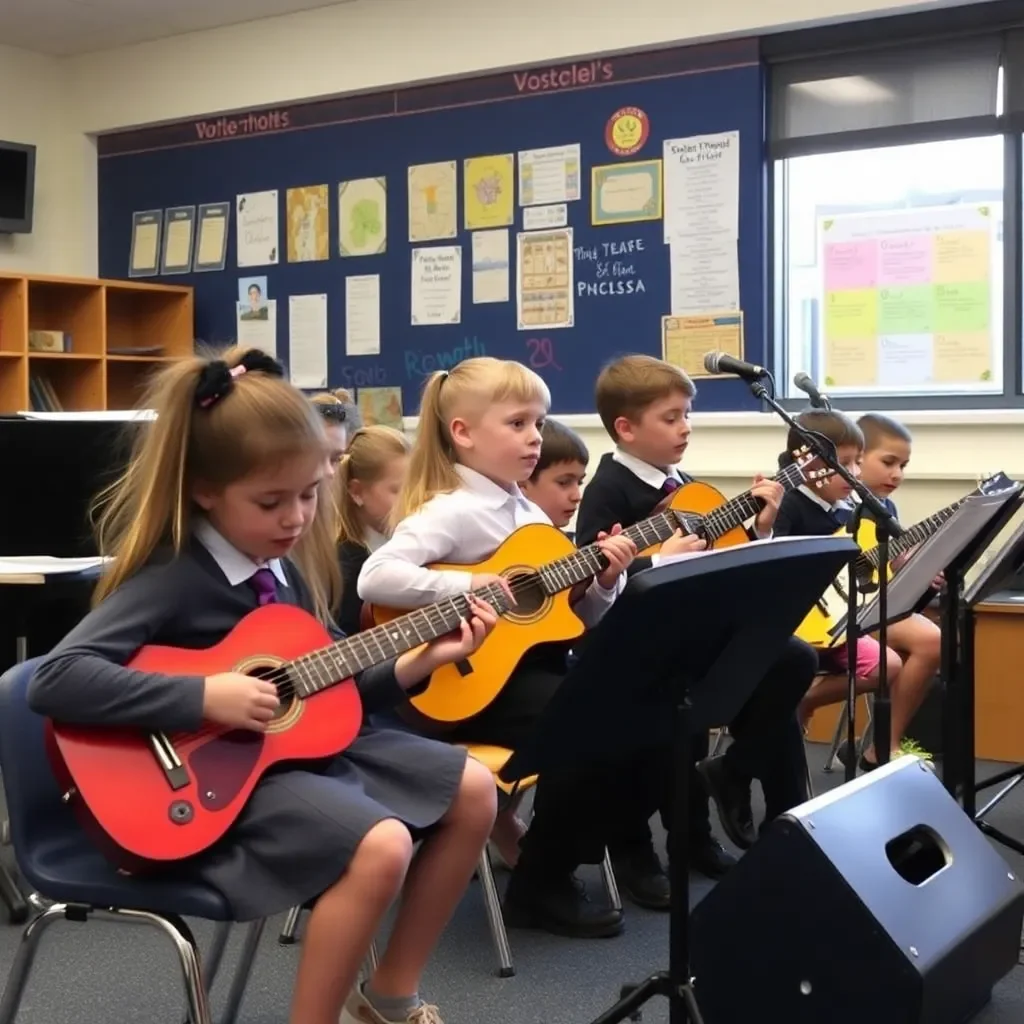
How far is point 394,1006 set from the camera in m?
1.78

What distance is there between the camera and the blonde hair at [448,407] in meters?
2.54

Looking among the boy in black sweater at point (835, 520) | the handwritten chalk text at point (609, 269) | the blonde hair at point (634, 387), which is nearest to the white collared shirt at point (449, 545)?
the blonde hair at point (634, 387)

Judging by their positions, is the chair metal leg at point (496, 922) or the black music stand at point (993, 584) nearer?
the chair metal leg at point (496, 922)

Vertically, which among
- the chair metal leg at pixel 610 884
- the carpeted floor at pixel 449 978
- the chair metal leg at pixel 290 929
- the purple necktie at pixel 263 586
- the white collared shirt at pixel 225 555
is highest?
the white collared shirt at pixel 225 555

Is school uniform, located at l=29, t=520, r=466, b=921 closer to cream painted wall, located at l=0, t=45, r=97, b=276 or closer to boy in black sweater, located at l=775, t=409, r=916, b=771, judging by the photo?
boy in black sweater, located at l=775, t=409, r=916, b=771

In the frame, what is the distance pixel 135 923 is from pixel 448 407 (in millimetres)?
1271

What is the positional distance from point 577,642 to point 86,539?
49.5 inches

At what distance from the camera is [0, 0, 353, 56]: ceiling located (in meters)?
5.67

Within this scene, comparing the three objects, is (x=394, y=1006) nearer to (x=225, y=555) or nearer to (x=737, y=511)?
(x=225, y=555)

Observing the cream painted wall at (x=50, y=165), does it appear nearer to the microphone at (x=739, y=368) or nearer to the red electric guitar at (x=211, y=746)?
the microphone at (x=739, y=368)

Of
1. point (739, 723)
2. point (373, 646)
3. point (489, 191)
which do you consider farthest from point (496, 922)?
point (489, 191)

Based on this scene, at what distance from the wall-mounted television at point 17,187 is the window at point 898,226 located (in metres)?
3.39

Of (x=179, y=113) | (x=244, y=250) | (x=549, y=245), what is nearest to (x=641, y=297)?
(x=549, y=245)

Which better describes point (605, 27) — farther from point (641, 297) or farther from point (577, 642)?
point (577, 642)
